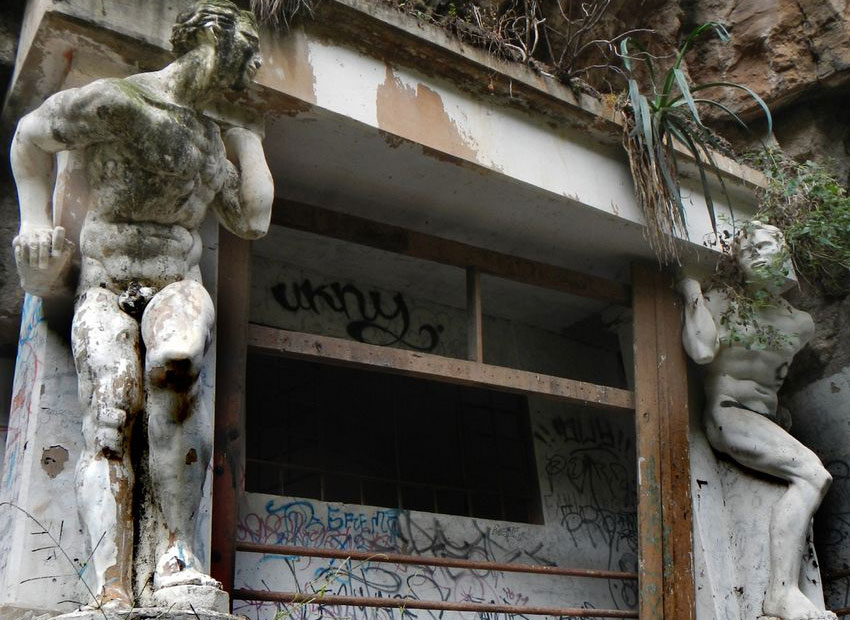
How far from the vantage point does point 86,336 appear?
12.6 ft

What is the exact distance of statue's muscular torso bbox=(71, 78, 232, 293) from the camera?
3.91 metres

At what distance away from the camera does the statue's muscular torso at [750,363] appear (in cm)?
627

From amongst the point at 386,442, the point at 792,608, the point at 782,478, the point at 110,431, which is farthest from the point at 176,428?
the point at 782,478

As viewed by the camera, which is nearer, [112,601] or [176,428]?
[112,601]

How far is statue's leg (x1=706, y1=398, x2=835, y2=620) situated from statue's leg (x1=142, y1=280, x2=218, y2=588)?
3.32m

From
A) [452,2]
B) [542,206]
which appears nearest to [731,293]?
A: [542,206]

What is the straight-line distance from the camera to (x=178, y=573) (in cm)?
355

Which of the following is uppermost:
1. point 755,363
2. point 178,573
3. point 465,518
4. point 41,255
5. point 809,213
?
point 809,213

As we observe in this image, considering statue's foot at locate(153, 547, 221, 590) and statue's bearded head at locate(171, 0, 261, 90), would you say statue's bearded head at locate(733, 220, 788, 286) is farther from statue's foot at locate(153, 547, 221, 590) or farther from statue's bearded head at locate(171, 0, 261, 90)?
statue's foot at locate(153, 547, 221, 590)

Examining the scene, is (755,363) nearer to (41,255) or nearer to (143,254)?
(143,254)

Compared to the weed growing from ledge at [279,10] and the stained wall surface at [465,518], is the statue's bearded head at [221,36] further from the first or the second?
the stained wall surface at [465,518]

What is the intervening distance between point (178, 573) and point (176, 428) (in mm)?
473

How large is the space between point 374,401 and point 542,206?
1.67 meters

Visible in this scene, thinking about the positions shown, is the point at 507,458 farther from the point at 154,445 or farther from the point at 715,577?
the point at 154,445
